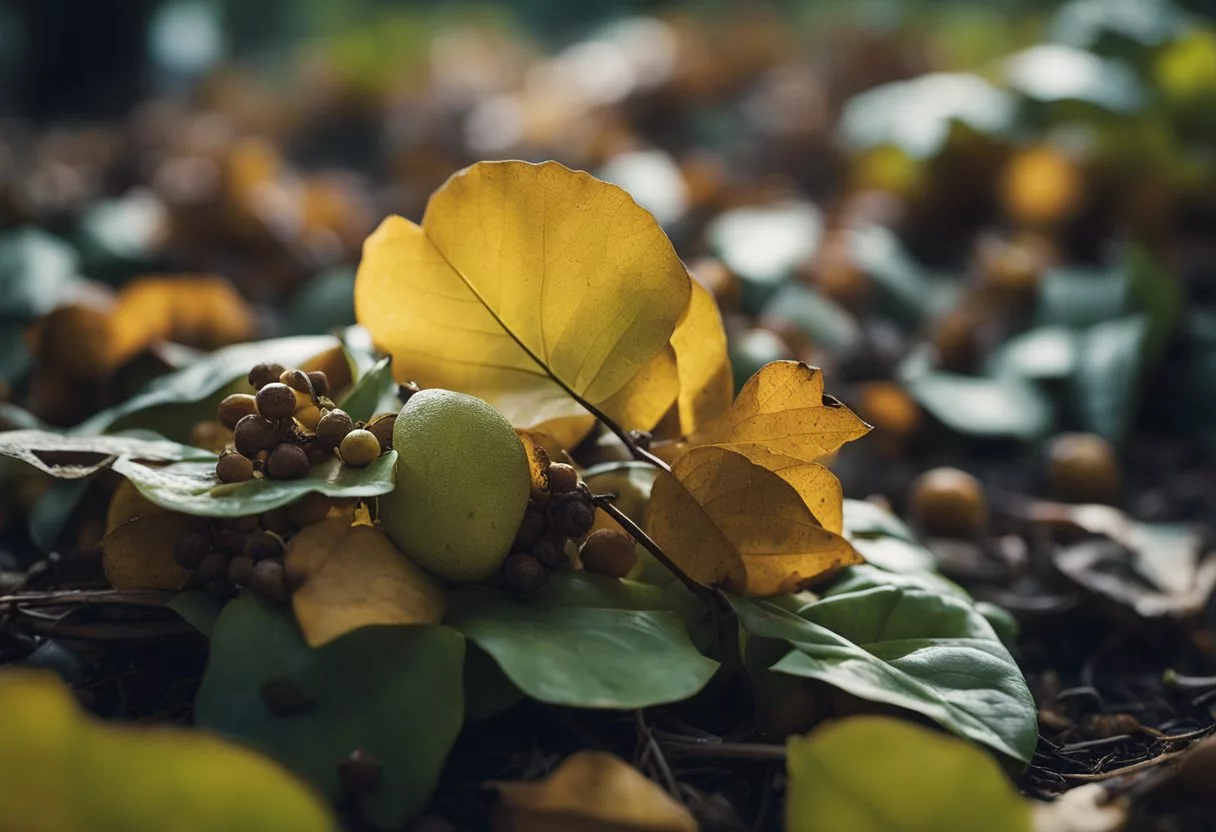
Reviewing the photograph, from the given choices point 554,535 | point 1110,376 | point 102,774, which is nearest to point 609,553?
point 554,535

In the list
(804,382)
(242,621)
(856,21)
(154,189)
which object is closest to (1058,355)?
(804,382)

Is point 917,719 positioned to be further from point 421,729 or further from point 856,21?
point 856,21

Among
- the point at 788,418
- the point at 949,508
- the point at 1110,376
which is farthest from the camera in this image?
the point at 1110,376

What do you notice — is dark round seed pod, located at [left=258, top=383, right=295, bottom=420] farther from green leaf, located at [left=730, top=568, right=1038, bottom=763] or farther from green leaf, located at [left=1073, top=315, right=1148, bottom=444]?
green leaf, located at [left=1073, top=315, right=1148, bottom=444]

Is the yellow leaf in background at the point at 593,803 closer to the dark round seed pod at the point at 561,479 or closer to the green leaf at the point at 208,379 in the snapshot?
the dark round seed pod at the point at 561,479

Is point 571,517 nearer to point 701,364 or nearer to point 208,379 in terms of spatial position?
point 701,364

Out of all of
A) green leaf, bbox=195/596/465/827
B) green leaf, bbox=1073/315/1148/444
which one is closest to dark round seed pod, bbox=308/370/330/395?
green leaf, bbox=195/596/465/827

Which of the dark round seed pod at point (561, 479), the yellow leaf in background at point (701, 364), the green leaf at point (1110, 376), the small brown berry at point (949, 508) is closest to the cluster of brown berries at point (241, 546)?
the dark round seed pod at point (561, 479)
